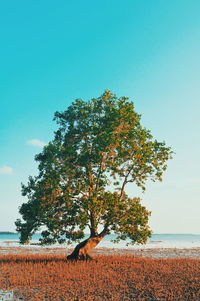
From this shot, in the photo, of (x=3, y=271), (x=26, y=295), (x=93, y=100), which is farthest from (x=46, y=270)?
(x=93, y=100)

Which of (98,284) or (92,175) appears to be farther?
(92,175)

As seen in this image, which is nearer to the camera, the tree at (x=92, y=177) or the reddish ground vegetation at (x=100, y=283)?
the reddish ground vegetation at (x=100, y=283)

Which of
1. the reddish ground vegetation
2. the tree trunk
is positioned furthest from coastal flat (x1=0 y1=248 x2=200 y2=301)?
the tree trunk

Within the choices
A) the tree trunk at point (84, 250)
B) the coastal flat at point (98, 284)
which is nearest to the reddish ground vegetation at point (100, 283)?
the coastal flat at point (98, 284)

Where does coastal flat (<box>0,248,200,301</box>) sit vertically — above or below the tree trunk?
below

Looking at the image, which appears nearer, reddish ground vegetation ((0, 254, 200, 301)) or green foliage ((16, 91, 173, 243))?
reddish ground vegetation ((0, 254, 200, 301))

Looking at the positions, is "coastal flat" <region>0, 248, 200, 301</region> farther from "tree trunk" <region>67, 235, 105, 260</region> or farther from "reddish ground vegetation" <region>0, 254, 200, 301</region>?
"tree trunk" <region>67, 235, 105, 260</region>

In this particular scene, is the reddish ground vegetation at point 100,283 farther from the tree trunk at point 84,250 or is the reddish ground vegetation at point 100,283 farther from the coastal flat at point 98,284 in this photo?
the tree trunk at point 84,250

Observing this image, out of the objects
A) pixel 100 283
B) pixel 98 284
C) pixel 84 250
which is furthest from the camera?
pixel 84 250

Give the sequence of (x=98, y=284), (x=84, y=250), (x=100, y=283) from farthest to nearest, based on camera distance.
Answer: (x=84, y=250)
(x=100, y=283)
(x=98, y=284)

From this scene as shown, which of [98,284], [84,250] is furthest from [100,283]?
[84,250]

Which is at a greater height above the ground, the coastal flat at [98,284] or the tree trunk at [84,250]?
the tree trunk at [84,250]

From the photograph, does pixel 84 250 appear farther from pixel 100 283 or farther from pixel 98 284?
pixel 98 284

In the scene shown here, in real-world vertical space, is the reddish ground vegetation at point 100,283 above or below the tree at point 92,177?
below
